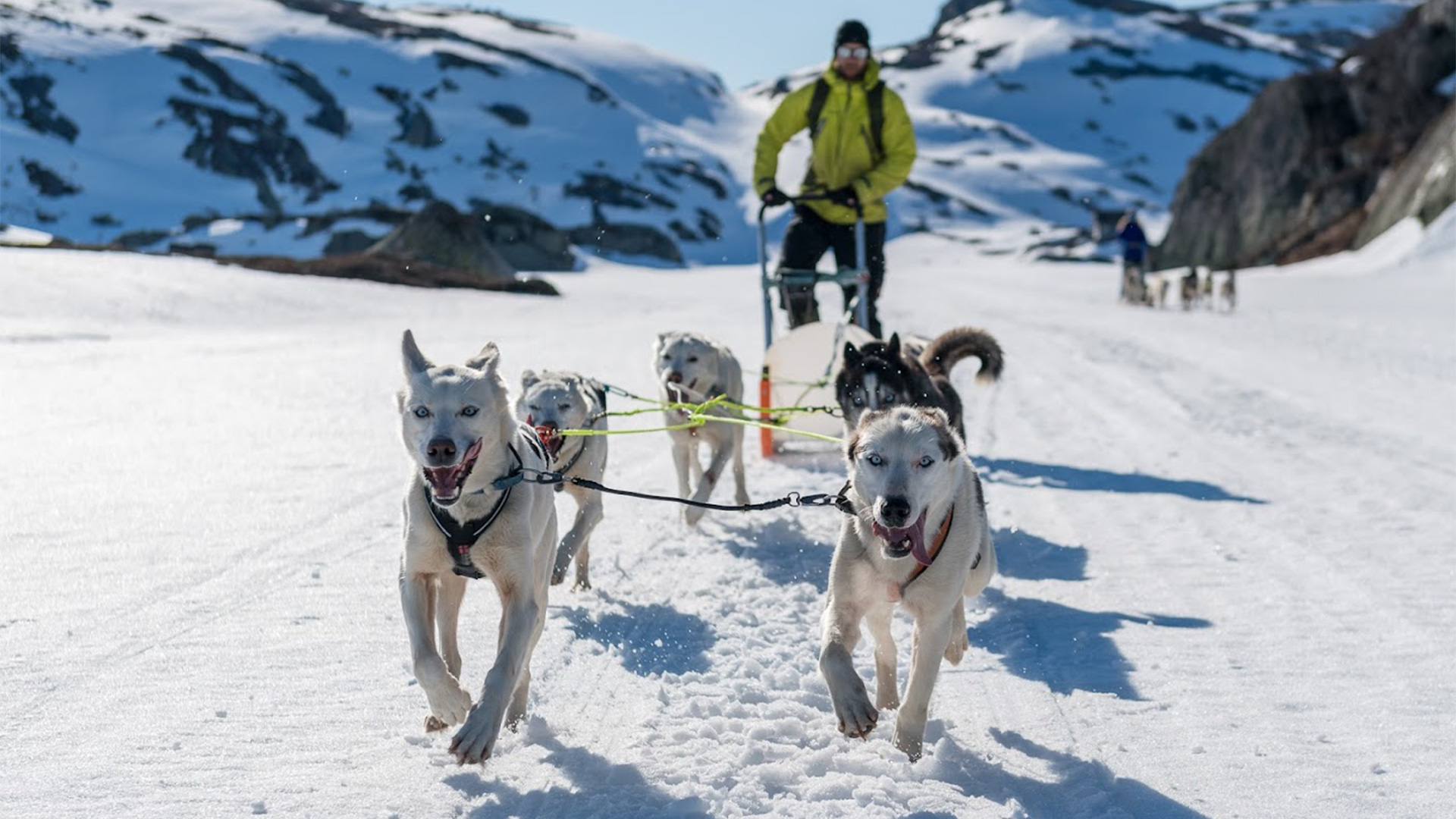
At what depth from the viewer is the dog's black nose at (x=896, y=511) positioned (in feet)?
9.92

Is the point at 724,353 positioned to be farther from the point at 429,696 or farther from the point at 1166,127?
the point at 1166,127

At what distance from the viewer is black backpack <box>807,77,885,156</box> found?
23.7ft

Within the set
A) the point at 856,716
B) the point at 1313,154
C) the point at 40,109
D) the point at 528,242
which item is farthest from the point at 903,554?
the point at 40,109

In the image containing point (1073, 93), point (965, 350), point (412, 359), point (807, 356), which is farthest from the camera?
point (1073, 93)

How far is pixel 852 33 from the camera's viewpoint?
22.9 ft

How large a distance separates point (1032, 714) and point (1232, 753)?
557 mm

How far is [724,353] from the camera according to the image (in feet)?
21.4

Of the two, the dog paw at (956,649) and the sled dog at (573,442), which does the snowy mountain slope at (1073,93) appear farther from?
the dog paw at (956,649)

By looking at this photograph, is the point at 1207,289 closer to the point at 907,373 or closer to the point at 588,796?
the point at 907,373

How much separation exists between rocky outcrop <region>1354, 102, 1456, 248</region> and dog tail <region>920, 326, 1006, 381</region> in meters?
23.9

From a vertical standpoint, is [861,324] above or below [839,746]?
above

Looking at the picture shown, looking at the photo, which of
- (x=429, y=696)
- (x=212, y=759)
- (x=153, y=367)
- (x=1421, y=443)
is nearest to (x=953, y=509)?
(x=429, y=696)

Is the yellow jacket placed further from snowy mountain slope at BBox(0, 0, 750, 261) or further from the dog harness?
snowy mountain slope at BBox(0, 0, 750, 261)

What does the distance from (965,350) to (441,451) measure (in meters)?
3.49
